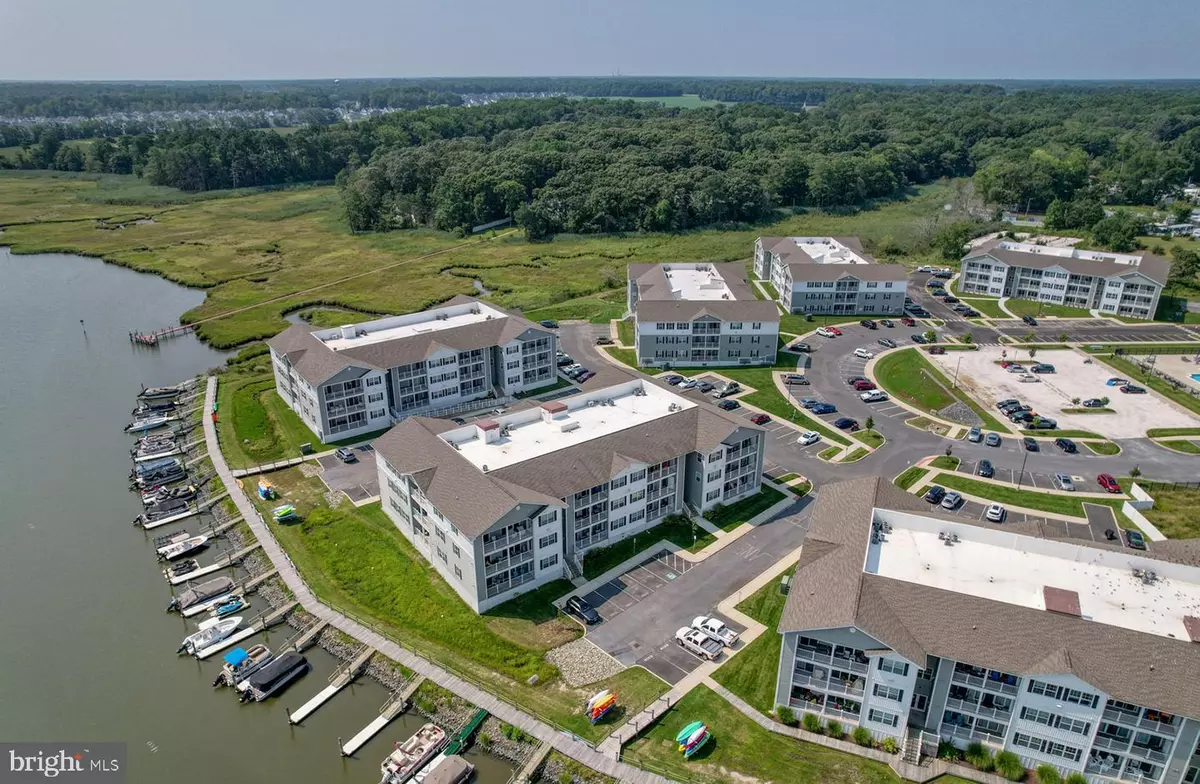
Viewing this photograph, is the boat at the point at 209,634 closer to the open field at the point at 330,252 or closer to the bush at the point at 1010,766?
the bush at the point at 1010,766

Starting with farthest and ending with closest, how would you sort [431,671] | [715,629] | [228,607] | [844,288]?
[844,288] < [228,607] < [715,629] < [431,671]

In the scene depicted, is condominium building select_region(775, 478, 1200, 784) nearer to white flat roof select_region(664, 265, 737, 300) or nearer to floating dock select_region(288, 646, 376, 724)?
floating dock select_region(288, 646, 376, 724)

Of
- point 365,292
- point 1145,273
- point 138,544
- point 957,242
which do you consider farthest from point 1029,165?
point 138,544

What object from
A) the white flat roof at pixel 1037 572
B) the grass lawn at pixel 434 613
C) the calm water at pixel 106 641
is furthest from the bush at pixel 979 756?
the calm water at pixel 106 641

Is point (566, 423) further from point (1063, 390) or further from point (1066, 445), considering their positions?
point (1063, 390)

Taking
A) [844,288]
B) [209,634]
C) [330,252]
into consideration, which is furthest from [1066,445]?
[330,252]

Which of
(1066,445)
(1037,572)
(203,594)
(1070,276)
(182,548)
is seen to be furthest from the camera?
(1070,276)

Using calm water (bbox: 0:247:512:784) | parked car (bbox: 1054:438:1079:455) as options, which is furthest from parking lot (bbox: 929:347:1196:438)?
calm water (bbox: 0:247:512:784)

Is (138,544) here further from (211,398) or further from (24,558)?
(211,398)
